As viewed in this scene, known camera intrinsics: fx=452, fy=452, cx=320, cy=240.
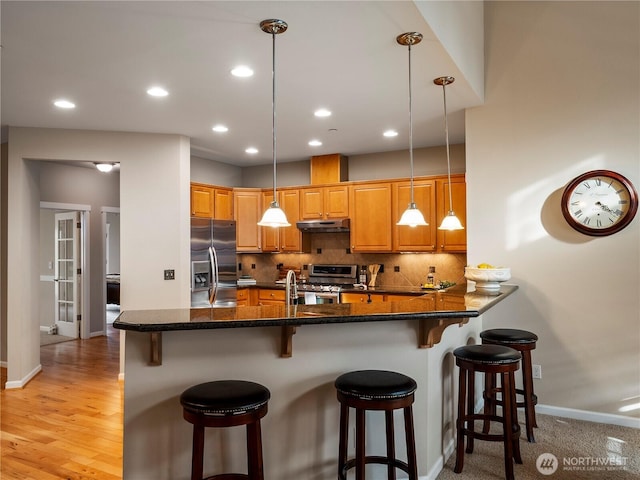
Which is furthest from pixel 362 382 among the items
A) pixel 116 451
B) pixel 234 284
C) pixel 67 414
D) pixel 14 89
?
pixel 234 284

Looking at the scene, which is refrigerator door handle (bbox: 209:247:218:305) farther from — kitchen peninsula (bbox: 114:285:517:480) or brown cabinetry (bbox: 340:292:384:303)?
kitchen peninsula (bbox: 114:285:517:480)

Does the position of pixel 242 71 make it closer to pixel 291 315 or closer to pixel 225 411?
pixel 291 315

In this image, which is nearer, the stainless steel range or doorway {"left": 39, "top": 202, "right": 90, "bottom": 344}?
the stainless steel range

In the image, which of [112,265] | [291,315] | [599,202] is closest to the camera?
[291,315]

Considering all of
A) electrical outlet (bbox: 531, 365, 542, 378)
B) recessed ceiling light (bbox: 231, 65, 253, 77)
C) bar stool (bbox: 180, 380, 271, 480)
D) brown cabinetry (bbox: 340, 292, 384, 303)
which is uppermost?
recessed ceiling light (bbox: 231, 65, 253, 77)

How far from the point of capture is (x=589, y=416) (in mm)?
3680

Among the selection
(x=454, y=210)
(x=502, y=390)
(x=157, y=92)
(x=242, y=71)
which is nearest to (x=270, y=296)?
(x=454, y=210)

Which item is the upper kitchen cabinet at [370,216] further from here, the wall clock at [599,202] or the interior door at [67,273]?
the interior door at [67,273]

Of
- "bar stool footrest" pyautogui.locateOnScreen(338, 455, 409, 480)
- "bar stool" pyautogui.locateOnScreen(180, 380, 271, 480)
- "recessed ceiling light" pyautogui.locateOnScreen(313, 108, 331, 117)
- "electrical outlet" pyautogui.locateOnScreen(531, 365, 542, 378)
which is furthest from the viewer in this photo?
"recessed ceiling light" pyautogui.locateOnScreen(313, 108, 331, 117)

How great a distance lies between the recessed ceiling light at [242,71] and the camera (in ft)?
10.5

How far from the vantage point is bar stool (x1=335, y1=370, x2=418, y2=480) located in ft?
7.11

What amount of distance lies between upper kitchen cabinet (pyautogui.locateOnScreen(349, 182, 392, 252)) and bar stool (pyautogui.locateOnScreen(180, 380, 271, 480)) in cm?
401

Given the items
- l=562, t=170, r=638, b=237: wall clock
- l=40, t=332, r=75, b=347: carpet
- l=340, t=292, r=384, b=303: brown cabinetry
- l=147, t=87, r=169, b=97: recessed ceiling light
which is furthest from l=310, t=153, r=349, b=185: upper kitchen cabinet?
l=40, t=332, r=75, b=347: carpet

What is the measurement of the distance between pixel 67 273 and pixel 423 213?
19.2ft
